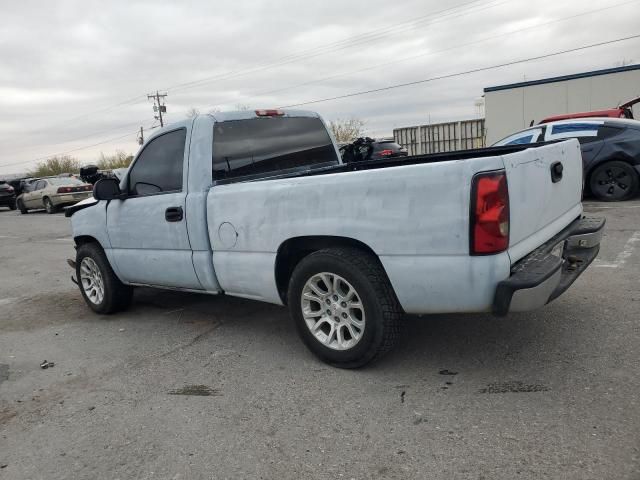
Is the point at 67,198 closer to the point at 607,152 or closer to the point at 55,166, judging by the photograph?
the point at 607,152

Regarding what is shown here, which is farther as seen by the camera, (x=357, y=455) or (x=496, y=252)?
(x=496, y=252)

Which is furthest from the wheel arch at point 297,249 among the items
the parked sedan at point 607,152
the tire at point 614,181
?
the tire at point 614,181

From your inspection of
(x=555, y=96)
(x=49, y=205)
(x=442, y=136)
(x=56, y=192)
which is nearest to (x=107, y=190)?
(x=56, y=192)

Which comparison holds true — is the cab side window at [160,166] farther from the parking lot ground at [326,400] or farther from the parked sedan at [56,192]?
the parked sedan at [56,192]

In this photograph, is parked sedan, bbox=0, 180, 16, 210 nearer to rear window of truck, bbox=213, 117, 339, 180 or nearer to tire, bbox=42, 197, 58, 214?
tire, bbox=42, 197, 58, 214

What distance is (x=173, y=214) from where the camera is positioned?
169 inches

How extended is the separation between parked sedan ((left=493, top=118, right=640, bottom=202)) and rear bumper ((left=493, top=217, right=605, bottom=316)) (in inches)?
260

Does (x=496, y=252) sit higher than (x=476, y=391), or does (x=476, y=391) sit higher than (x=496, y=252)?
(x=496, y=252)

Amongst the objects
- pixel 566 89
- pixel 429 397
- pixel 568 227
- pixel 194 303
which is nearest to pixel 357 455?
pixel 429 397

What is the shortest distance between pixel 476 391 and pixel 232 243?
6.47 ft

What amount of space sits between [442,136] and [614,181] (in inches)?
753

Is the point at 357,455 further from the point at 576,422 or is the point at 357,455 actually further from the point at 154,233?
the point at 154,233

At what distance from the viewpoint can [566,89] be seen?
22375 millimetres

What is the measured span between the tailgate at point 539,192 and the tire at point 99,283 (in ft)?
12.9
